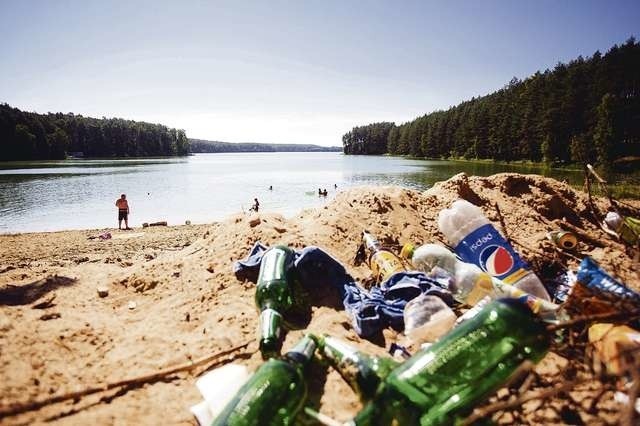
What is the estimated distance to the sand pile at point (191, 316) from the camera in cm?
189

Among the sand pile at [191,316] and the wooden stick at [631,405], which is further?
the sand pile at [191,316]

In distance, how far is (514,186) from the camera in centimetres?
834

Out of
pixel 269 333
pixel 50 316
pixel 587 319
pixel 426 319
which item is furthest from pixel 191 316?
pixel 587 319

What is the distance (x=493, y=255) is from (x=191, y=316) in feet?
9.63

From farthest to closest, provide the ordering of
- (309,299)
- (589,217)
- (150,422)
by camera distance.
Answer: (589,217), (309,299), (150,422)

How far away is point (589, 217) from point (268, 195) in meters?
28.9

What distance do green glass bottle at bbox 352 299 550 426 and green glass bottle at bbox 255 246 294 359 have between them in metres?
0.87

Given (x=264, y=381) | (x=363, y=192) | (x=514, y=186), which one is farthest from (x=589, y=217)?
(x=264, y=381)

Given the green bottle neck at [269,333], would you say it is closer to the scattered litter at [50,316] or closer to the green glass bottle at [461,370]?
the green glass bottle at [461,370]

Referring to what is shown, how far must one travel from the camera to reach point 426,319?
101 inches

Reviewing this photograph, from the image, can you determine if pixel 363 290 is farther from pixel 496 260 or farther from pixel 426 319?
pixel 496 260

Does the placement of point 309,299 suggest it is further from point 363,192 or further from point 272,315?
point 363,192

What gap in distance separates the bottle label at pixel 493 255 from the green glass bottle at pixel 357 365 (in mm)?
1587

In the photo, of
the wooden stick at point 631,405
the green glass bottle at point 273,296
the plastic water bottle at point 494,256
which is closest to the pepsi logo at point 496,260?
the plastic water bottle at point 494,256
